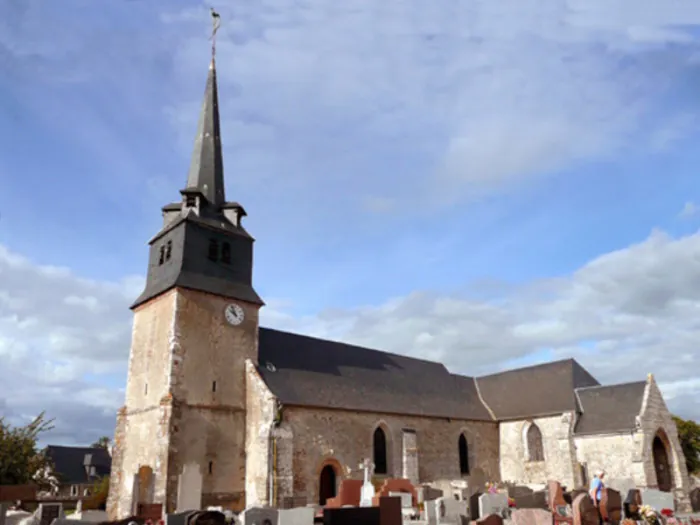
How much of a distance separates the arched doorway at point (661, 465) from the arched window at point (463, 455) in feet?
28.2

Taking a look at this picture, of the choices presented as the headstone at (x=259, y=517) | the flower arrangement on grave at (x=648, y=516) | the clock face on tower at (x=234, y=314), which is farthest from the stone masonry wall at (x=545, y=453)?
the headstone at (x=259, y=517)

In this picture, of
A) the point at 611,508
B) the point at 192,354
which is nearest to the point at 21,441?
the point at 192,354

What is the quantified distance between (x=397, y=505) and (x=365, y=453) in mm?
12069

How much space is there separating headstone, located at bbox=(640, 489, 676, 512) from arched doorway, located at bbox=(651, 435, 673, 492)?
40.6 ft

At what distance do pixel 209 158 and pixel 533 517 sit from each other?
818 inches

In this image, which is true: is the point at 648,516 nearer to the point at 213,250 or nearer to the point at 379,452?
the point at 379,452

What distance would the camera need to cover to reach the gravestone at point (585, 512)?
12.3 meters

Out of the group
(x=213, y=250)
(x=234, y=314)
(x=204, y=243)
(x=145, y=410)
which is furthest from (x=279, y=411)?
(x=204, y=243)

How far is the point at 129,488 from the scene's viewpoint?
69.5ft

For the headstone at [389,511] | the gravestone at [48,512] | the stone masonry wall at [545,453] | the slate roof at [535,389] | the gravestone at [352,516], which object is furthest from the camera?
the slate roof at [535,389]

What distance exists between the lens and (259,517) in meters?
13.1

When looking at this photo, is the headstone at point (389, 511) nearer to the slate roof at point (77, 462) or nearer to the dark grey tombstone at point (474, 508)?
the dark grey tombstone at point (474, 508)

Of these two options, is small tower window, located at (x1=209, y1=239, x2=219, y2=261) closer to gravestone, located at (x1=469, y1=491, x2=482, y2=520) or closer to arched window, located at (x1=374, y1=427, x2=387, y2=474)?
arched window, located at (x1=374, y1=427, x2=387, y2=474)

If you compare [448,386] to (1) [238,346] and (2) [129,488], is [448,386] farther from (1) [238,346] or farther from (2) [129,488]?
(2) [129,488]
